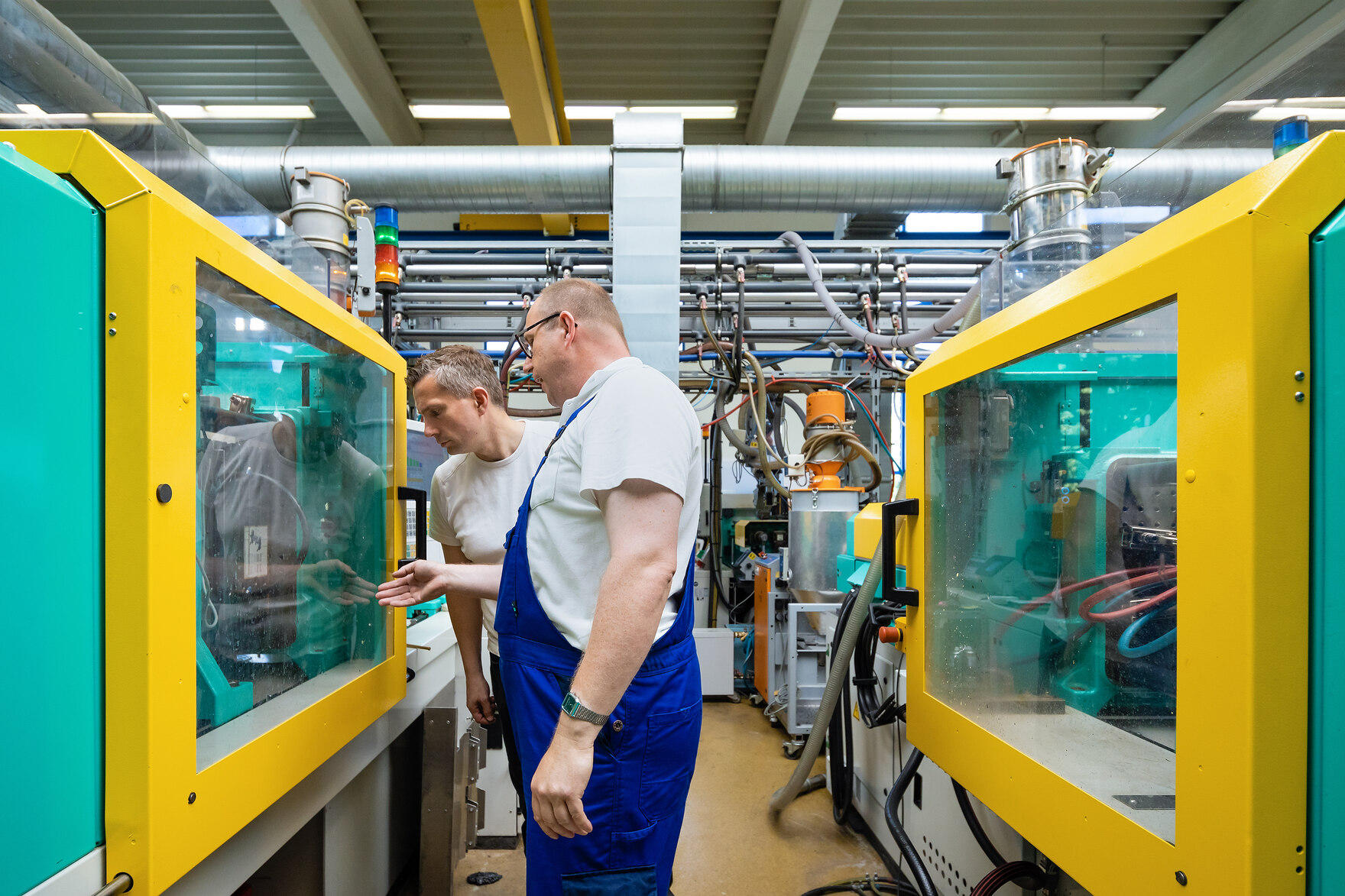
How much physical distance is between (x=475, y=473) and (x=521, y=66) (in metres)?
2.27

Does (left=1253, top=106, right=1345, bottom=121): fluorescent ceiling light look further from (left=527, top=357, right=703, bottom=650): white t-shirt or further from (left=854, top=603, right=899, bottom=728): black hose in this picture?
(left=854, top=603, right=899, bottom=728): black hose

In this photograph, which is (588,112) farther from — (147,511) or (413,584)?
(147,511)

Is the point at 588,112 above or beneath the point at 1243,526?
above

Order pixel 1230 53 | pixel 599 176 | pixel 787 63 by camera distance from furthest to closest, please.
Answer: pixel 1230 53, pixel 787 63, pixel 599 176

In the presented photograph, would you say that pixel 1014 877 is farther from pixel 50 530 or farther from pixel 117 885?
pixel 50 530

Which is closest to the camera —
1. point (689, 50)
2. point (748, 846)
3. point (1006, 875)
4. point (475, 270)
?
point (1006, 875)

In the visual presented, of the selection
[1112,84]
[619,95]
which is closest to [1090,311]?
[619,95]

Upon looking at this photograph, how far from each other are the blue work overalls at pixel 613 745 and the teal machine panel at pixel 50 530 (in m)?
0.52

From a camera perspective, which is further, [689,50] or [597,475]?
[689,50]

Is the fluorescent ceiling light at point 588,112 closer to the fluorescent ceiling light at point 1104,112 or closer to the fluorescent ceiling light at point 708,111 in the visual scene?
the fluorescent ceiling light at point 708,111

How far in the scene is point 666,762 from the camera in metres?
1.02

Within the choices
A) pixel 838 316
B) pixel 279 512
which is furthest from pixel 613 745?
pixel 838 316

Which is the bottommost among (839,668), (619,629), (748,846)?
(748,846)

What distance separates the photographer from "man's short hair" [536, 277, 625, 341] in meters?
1.21
